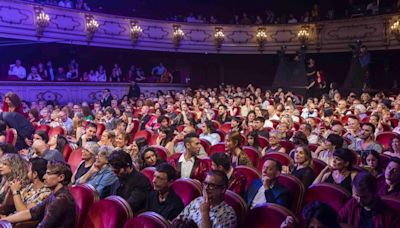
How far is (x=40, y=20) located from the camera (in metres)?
10.6

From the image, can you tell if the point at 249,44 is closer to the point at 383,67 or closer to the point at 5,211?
the point at 383,67

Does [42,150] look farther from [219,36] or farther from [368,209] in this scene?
[219,36]

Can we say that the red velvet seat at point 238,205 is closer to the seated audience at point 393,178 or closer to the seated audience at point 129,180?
the seated audience at point 129,180

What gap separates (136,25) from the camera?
13344mm

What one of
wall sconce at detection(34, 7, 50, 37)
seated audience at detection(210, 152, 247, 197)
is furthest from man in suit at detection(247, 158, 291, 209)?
wall sconce at detection(34, 7, 50, 37)

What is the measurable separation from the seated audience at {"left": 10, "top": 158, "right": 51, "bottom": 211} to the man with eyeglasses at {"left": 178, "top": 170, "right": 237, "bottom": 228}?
1.12 meters

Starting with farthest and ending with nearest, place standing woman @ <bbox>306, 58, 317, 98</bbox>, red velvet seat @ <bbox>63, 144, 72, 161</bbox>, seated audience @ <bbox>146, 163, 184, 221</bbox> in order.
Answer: standing woman @ <bbox>306, 58, 317, 98</bbox> < red velvet seat @ <bbox>63, 144, 72, 161</bbox> < seated audience @ <bbox>146, 163, 184, 221</bbox>

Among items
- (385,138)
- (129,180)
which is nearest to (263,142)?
(385,138)

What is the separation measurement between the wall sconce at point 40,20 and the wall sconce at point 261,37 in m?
7.51

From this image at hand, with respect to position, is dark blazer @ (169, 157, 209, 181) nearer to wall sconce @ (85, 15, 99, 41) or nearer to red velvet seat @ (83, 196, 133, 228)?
red velvet seat @ (83, 196, 133, 228)

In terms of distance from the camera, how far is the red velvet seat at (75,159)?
468 centimetres

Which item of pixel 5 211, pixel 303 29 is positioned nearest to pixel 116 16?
pixel 303 29

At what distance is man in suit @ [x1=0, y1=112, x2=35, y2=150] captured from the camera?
4.78 m

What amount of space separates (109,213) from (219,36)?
1289cm
